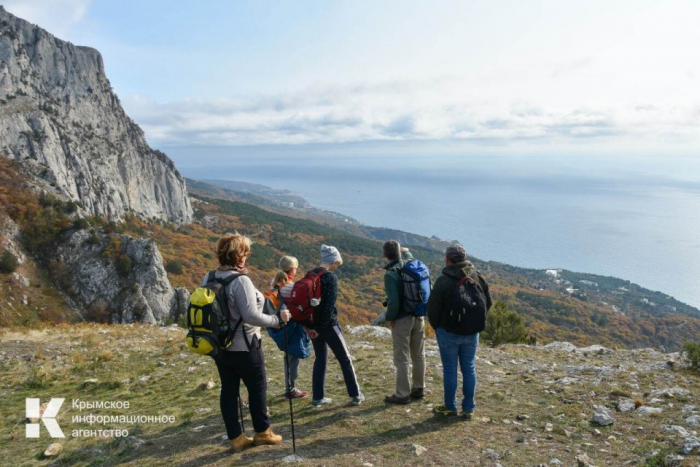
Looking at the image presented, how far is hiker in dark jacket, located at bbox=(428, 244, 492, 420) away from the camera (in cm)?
507

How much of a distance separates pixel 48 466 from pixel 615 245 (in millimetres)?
206116

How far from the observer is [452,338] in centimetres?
511

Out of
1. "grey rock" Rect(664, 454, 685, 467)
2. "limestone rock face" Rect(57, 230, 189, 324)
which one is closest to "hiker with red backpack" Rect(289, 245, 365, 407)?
"grey rock" Rect(664, 454, 685, 467)

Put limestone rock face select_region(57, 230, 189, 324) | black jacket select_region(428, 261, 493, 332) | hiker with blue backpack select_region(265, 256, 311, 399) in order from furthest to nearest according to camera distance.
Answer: limestone rock face select_region(57, 230, 189, 324)
hiker with blue backpack select_region(265, 256, 311, 399)
black jacket select_region(428, 261, 493, 332)

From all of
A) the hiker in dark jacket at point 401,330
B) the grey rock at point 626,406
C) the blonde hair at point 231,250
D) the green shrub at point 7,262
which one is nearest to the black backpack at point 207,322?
the blonde hair at point 231,250

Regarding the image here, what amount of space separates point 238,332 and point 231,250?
2.80 feet

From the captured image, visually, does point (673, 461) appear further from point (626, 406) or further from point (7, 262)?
point (7, 262)

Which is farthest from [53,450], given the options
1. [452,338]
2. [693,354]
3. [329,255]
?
[693,354]

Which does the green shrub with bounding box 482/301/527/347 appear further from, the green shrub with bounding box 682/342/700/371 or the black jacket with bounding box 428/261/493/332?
the black jacket with bounding box 428/261/493/332

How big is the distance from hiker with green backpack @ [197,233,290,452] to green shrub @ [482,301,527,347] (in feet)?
34.4

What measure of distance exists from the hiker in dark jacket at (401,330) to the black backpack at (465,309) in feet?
2.15

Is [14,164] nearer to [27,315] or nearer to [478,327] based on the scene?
[27,315]

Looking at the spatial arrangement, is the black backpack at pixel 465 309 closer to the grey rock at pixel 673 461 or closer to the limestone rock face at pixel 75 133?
the grey rock at pixel 673 461

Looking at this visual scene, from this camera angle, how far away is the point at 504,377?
7.46 meters
